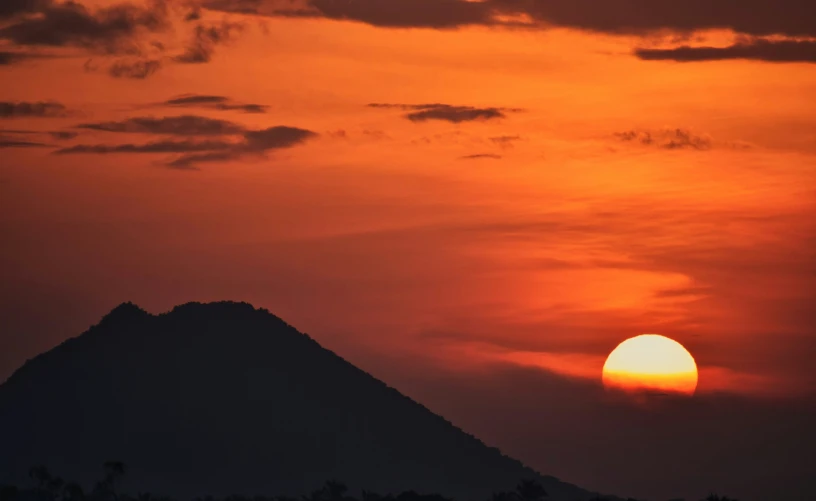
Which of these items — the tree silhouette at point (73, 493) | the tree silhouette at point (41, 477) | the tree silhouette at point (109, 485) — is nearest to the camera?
the tree silhouette at point (73, 493)

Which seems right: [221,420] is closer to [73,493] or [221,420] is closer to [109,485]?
[109,485]

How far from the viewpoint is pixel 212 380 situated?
7564 inches

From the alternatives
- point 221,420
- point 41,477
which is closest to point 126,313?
point 221,420

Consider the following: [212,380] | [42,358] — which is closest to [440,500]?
[212,380]

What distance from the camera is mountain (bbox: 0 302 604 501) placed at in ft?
570

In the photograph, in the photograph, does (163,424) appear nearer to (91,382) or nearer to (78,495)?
(91,382)

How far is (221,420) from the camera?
18475cm

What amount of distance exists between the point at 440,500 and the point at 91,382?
72.2m

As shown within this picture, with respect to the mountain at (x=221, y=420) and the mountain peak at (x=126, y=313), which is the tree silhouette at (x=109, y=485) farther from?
the mountain peak at (x=126, y=313)

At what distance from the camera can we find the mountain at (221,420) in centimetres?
17375

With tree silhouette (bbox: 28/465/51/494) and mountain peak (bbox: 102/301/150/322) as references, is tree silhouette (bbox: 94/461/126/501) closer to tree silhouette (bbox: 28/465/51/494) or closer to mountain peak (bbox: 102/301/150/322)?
tree silhouette (bbox: 28/465/51/494)

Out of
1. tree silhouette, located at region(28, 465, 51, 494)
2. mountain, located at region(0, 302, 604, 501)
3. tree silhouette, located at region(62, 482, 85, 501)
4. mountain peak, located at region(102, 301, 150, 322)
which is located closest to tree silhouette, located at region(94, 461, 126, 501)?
tree silhouette, located at region(62, 482, 85, 501)

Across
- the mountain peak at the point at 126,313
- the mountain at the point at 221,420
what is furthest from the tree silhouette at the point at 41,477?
the mountain peak at the point at 126,313

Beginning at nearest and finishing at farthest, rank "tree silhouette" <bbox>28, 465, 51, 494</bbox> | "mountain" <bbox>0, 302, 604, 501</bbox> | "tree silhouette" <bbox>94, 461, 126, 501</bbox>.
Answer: "tree silhouette" <bbox>94, 461, 126, 501</bbox>
"tree silhouette" <bbox>28, 465, 51, 494</bbox>
"mountain" <bbox>0, 302, 604, 501</bbox>
